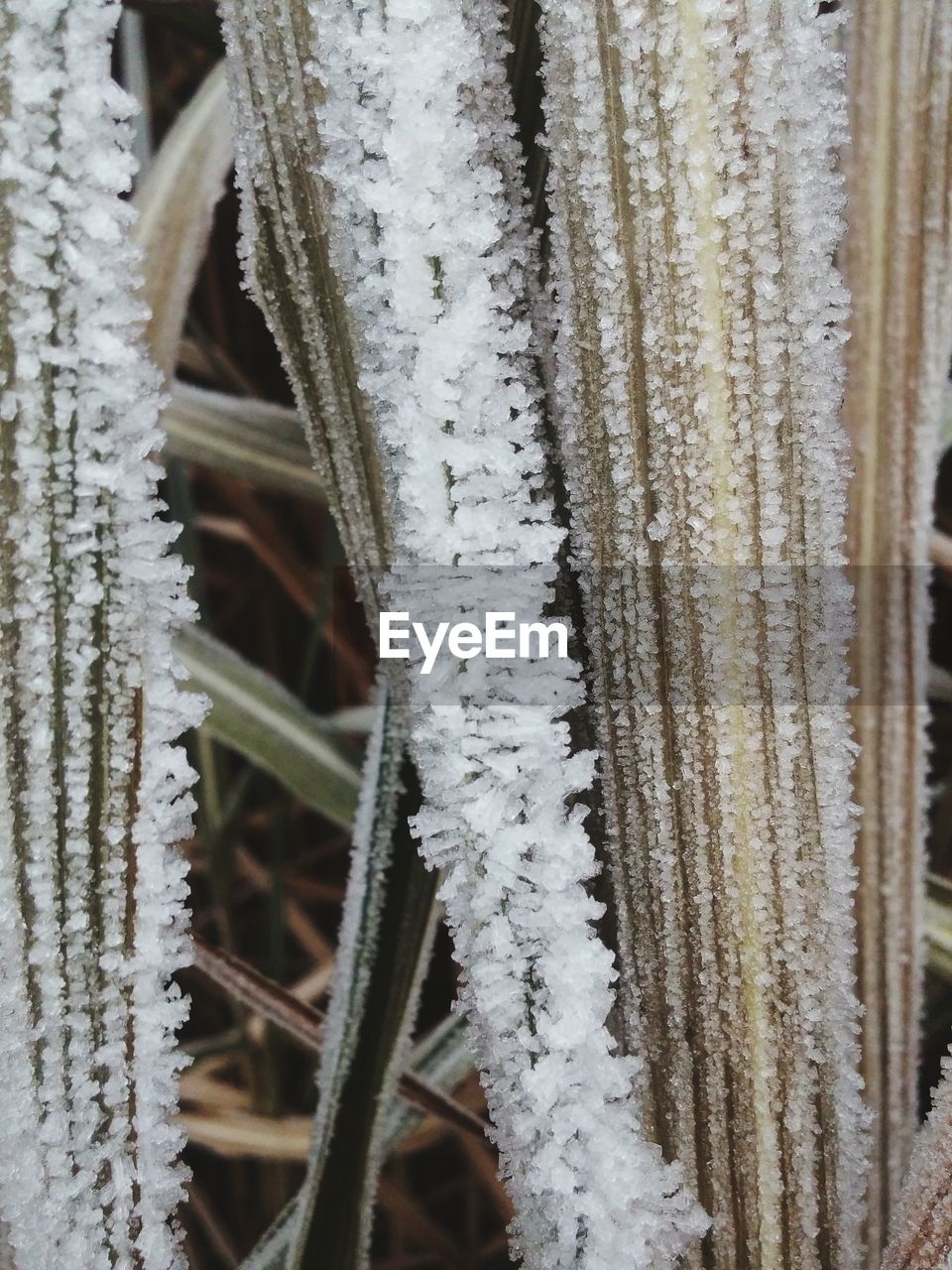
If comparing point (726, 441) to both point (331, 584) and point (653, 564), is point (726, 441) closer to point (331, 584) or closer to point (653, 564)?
point (653, 564)

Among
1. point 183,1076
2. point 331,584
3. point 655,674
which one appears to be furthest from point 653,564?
point 183,1076

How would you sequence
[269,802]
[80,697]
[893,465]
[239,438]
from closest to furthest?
1. [80,697]
2. [893,465]
3. [239,438]
4. [269,802]

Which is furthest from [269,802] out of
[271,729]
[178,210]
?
[178,210]

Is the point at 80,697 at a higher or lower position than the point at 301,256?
lower

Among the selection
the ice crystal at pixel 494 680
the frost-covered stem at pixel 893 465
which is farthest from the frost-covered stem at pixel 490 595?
the frost-covered stem at pixel 893 465

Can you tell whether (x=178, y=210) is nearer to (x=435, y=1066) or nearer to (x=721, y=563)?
(x=721, y=563)

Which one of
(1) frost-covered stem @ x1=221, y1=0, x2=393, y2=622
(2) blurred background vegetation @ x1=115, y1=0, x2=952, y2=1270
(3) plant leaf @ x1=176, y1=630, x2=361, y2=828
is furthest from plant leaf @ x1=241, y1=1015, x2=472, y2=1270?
(1) frost-covered stem @ x1=221, y1=0, x2=393, y2=622

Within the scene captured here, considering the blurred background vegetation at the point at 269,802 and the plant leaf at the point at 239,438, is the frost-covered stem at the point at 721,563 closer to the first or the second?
the blurred background vegetation at the point at 269,802

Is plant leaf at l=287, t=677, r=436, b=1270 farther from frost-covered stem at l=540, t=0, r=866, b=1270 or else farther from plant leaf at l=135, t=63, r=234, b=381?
plant leaf at l=135, t=63, r=234, b=381
